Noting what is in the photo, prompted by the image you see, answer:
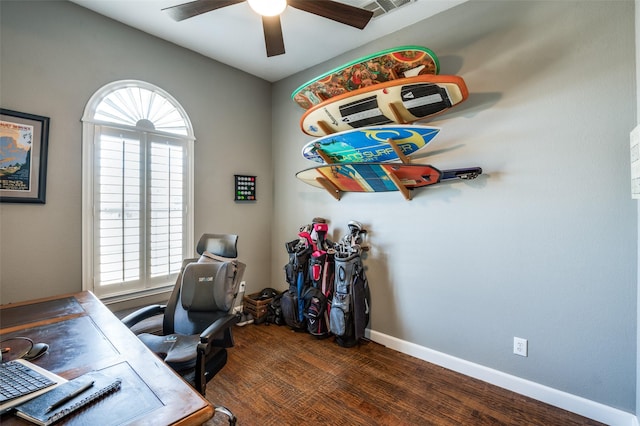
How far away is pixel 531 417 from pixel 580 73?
2.28 meters

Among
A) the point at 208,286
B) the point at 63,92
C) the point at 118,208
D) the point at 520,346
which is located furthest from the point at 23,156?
the point at 520,346

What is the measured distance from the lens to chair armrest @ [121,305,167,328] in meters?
1.80

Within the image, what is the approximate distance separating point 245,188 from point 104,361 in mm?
2494

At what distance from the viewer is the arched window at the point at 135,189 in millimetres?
2406

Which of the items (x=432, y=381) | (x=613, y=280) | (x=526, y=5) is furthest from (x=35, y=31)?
(x=613, y=280)

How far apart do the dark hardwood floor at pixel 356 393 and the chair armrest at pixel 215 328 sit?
2.09ft

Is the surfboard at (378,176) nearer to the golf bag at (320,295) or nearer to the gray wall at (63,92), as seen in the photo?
the golf bag at (320,295)

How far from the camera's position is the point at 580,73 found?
188 cm

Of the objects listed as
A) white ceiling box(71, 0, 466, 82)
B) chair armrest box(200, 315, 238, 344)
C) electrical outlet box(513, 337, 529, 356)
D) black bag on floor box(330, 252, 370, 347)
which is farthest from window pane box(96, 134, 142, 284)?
electrical outlet box(513, 337, 529, 356)

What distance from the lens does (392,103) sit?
7.28 ft

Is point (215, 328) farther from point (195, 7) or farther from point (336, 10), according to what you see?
point (336, 10)

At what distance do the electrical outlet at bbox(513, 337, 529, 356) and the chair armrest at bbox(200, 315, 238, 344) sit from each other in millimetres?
2027

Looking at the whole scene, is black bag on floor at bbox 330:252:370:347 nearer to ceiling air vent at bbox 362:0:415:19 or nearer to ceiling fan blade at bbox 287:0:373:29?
ceiling fan blade at bbox 287:0:373:29

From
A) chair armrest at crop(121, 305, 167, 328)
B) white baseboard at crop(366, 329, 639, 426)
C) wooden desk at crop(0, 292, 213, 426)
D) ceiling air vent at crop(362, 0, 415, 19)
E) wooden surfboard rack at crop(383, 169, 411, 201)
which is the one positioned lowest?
white baseboard at crop(366, 329, 639, 426)
